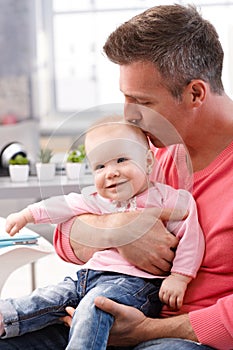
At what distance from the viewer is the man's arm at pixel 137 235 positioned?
63.3 inches

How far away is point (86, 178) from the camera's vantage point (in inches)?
64.9

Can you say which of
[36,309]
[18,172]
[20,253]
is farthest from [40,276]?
[36,309]

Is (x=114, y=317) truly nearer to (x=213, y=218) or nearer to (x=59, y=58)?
(x=213, y=218)

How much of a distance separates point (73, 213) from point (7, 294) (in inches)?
79.6

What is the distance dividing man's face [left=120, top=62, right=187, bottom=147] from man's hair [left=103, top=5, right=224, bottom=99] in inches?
0.6

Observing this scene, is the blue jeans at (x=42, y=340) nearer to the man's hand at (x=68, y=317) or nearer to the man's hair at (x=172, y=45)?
the man's hand at (x=68, y=317)

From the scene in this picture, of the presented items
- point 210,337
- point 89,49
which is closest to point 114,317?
point 210,337

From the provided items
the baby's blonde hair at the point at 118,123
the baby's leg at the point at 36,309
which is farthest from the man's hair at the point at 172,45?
the baby's leg at the point at 36,309

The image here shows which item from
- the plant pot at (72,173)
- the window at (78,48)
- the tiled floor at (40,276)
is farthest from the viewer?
the window at (78,48)

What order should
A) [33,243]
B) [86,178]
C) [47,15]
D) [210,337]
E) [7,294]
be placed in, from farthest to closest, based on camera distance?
1. [47,15]
2. [7,294]
3. [33,243]
4. [86,178]
5. [210,337]

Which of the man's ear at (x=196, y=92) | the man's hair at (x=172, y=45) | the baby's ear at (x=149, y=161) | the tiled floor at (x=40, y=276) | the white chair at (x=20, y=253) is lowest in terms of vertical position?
the tiled floor at (x=40, y=276)

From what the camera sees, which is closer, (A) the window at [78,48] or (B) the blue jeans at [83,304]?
(B) the blue jeans at [83,304]

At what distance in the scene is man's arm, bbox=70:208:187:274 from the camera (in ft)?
5.28

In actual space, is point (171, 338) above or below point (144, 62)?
below
